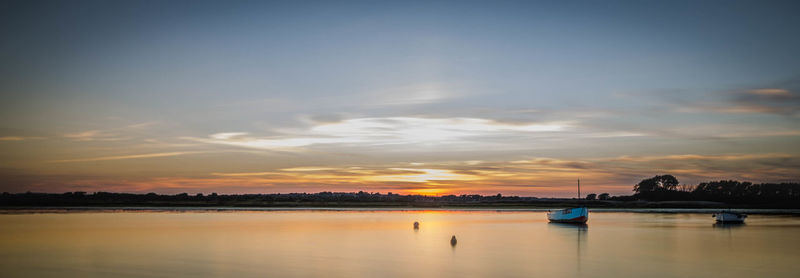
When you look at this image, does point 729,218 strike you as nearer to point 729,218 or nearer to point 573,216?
point 729,218

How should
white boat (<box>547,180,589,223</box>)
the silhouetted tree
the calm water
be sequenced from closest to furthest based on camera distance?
the calm water → white boat (<box>547,180,589,223</box>) → the silhouetted tree

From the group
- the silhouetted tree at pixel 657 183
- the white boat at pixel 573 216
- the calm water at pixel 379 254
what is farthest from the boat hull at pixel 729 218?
the silhouetted tree at pixel 657 183

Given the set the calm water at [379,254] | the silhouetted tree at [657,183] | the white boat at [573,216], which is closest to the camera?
the calm water at [379,254]

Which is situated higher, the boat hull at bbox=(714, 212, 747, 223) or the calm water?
the boat hull at bbox=(714, 212, 747, 223)

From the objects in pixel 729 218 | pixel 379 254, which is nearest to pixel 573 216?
pixel 729 218

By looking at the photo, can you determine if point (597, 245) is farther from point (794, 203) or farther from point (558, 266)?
point (794, 203)

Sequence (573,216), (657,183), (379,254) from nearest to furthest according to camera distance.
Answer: (379,254), (573,216), (657,183)

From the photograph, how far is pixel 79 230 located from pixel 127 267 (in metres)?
23.3

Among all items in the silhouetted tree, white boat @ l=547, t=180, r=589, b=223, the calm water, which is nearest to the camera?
the calm water

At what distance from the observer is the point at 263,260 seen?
1054 inches

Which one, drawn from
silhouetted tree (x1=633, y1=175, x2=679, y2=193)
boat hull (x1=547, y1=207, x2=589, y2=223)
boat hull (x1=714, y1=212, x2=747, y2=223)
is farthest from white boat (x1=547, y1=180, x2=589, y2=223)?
silhouetted tree (x1=633, y1=175, x2=679, y2=193)

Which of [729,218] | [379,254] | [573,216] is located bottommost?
[379,254]

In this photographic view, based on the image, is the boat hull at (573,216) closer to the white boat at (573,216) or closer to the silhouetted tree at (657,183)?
the white boat at (573,216)

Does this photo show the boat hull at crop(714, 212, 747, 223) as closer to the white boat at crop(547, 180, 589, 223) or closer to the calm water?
the white boat at crop(547, 180, 589, 223)
